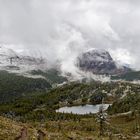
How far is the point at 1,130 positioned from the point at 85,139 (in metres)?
28.3

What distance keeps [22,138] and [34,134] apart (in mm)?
23593

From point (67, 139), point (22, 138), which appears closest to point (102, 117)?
point (67, 139)

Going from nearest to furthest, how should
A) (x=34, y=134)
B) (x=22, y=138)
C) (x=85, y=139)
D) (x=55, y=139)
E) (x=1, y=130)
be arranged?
(x=22, y=138) < (x=1, y=130) < (x=34, y=134) < (x=55, y=139) < (x=85, y=139)

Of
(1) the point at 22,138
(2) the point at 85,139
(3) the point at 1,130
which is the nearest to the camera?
(1) the point at 22,138

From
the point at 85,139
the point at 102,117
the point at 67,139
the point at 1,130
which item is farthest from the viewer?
the point at 102,117

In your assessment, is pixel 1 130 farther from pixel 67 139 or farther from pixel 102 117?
pixel 102 117

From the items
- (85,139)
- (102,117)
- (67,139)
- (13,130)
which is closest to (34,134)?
(13,130)

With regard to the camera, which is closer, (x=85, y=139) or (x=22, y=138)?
(x=22, y=138)

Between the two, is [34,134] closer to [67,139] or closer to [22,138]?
[67,139]

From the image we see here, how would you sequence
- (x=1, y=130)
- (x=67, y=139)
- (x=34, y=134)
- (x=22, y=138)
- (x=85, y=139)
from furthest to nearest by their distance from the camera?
(x=85, y=139) < (x=67, y=139) < (x=34, y=134) < (x=1, y=130) < (x=22, y=138)

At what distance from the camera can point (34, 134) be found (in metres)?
53.5

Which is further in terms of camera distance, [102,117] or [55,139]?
[102,117]

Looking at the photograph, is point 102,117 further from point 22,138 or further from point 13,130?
point 22,138

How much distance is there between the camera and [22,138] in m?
30.3
